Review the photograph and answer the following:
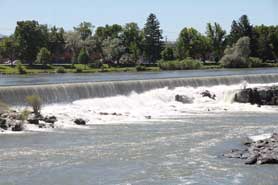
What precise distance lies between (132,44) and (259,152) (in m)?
63.6

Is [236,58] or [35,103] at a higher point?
[236,58]

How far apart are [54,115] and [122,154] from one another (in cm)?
871

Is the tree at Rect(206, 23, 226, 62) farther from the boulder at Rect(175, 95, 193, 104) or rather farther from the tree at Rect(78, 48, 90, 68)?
the boulder at Rect(175, 95, 193, 104)

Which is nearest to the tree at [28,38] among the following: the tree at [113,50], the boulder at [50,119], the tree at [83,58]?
the tree at [83,58]

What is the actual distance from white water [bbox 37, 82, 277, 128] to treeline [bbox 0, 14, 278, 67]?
38.2 m

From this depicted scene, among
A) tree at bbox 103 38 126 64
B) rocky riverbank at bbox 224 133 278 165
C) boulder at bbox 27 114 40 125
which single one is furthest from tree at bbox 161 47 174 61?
rocky riverbank at bbox 224 133 278 165

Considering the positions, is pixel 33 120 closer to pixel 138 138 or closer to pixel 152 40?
pixel 138 138

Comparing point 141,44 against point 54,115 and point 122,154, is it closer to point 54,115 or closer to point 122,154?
point 54,115

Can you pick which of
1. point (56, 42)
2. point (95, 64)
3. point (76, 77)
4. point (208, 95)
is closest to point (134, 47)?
point (95, 64)

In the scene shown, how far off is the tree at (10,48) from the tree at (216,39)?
98.9 ft

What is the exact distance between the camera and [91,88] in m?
34.4

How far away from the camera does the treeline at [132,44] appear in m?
77.5

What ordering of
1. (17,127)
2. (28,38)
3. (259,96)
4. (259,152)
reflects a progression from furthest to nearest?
1. (28,38)
2. (259,96)
3. (17,127)
4. (259,152)

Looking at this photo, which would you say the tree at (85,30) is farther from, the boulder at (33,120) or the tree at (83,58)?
the boulder at (33,120)
